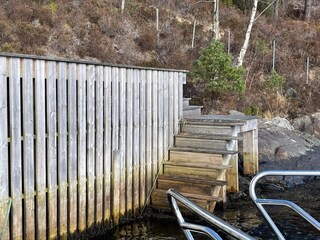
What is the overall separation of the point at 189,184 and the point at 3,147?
12.4 ft

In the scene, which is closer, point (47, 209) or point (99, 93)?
point (47, 209)

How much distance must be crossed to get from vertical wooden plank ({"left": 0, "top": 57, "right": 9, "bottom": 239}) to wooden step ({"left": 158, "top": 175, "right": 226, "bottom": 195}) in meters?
3.48

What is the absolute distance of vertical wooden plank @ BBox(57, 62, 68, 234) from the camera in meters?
6.45

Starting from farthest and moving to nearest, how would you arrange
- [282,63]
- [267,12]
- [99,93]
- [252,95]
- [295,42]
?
1. [267,12]
2. [295,42]
3. [282,63]
4. [252,95]
5. [99,93]

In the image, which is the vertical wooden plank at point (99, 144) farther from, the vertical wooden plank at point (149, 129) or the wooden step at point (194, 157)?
the wooden step at point (194, 157)

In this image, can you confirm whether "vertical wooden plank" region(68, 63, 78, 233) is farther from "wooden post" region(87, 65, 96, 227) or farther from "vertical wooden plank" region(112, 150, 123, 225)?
"vertical wooden plank" region(112, 150, 123, 225)

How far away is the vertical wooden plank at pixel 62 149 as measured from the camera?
21.1 ft

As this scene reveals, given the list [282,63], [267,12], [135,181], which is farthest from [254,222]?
[267,12]

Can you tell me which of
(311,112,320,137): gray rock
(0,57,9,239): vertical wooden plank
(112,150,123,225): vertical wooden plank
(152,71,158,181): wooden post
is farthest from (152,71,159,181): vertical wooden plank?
(311,112,320,137): gray rock

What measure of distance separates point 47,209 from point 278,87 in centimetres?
1414

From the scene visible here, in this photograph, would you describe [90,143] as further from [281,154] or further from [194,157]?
[281,154]

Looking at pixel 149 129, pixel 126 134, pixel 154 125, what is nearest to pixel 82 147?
pixel 126 134

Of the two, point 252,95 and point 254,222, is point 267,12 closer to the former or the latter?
point 252,95

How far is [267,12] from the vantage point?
28.9 m
